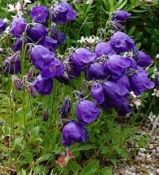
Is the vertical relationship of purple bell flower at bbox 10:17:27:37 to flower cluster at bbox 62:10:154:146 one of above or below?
above

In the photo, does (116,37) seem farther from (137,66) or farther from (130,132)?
(130,132)

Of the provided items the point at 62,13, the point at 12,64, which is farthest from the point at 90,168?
the point at 62,13

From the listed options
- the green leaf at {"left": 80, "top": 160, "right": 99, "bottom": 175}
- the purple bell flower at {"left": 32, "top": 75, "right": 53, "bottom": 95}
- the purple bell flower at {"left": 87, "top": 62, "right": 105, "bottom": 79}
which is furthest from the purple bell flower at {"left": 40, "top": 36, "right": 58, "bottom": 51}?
the green leaf at {"left": 80, "top": 160, "right": 99, "bottom": 175}

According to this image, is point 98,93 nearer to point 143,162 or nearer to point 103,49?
point 103,49

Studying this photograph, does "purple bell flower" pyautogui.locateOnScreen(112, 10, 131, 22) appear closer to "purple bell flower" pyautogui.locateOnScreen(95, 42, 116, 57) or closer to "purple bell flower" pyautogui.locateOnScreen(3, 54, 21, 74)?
"purple bell flower" pyautogui.locateOnScreen(95, 42, 116, 57)

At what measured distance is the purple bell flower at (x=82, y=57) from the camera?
2.61 metres

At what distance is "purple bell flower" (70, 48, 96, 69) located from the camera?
2607mm

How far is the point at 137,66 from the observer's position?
2877 millimetres

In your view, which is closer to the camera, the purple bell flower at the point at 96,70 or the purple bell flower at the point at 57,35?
the purple bell flower at the point at 96,70

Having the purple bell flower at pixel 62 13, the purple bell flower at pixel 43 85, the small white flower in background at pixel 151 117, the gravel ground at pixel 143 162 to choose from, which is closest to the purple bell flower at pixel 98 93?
the purple bell flower at pixel 43 85

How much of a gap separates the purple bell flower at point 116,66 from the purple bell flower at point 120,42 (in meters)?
0.14

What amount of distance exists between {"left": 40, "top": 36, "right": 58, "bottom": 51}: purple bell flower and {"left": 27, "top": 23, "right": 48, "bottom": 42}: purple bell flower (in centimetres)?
6

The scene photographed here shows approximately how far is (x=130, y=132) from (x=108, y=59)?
82cm

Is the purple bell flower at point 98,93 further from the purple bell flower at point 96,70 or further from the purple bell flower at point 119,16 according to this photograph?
the purple bell flower at point 119,16
